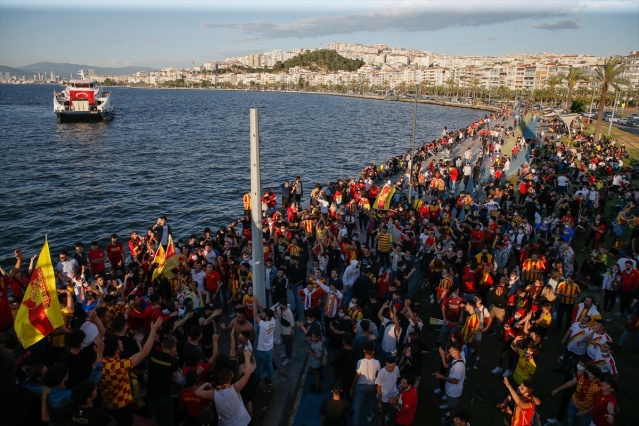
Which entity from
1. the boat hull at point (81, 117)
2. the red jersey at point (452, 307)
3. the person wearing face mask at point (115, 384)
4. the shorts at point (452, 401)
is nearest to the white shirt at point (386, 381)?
the shorts at point (452, 401)

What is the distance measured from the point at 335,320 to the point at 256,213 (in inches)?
98.6

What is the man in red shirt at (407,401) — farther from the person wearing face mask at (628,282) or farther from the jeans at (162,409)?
the person wearing face mask at (628,282)

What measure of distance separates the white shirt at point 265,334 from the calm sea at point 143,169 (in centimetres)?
1647

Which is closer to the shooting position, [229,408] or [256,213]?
[229,408]

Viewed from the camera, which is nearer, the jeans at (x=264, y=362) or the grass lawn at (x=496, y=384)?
the grass lawn at (x=496, y=384)

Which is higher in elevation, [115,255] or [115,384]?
[115,384]

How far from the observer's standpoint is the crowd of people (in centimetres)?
553

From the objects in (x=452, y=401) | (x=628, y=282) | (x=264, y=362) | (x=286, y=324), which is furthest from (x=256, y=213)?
Result: (x=628, y=282)

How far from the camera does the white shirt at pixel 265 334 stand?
7211 mm

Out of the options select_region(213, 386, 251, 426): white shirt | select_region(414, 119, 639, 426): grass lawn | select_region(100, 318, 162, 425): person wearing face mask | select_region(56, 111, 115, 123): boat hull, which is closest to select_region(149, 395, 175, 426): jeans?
select_region(100, 318, 162, 425): person wearing face mask

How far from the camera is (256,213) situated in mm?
7938

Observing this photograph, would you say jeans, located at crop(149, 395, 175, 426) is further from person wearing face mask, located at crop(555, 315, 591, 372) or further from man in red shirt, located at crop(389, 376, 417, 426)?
person wearing face mask, located at crop(555, 315, 591, 372)

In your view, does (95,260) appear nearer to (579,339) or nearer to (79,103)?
(579,339)

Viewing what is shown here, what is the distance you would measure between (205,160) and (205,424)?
4145cm
